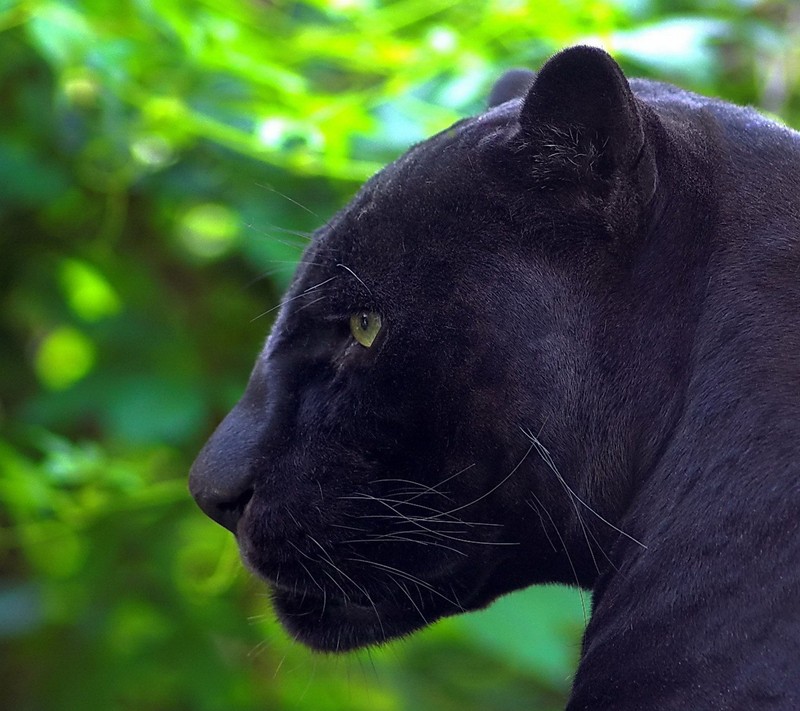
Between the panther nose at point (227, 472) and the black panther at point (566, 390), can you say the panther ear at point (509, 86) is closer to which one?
the black panther at point (566, 390)

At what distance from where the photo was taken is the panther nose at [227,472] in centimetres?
104

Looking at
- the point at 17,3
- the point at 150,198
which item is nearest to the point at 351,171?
the point at 17,3

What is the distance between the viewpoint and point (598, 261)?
95cm

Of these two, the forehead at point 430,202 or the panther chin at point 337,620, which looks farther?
the panther chin at point 337,620

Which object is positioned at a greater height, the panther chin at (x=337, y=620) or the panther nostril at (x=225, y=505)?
the panther nostril at (x=225, y=505)

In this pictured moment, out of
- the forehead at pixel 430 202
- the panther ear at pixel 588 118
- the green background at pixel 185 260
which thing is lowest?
the green background at pixel 185 260

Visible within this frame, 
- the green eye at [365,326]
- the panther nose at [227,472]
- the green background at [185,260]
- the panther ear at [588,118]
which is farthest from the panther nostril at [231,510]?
the panther ear at [588,118]

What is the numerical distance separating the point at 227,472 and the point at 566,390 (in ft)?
1.06

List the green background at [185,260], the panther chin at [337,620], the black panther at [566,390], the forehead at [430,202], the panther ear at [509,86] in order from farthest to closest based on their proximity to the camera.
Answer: the green background at [185,260]
the panther ear at [509,86]
the panther chin at [337,620]
the forehead at [430,202]
the black panther at [566,390]

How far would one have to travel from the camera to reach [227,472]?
104cm

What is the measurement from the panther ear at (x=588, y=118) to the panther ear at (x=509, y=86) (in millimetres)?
304

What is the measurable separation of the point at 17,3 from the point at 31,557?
3.24ft

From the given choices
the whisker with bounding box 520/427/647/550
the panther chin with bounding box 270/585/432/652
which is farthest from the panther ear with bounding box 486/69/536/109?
the panther chin with bounding box 270/585/432/652

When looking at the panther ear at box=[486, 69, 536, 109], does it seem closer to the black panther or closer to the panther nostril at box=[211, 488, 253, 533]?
the black panther
